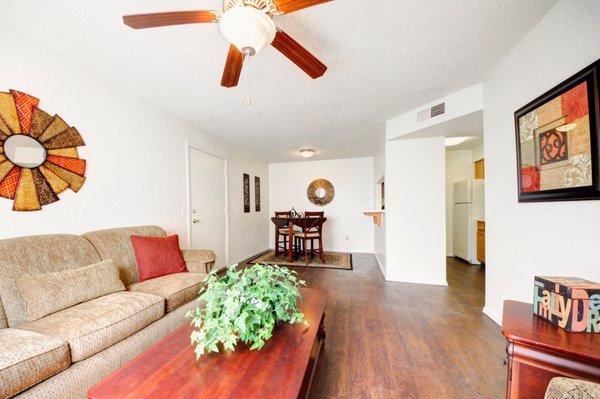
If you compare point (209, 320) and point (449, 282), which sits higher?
point (209, 320)

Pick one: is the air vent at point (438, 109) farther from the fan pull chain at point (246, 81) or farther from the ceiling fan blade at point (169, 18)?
the ceiling fan blade at point (169, 18)

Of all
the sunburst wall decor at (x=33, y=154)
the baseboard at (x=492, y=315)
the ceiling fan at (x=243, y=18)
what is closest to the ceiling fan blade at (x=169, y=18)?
the ceiling fan at (x=243, y=18)

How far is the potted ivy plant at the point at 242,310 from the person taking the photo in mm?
987

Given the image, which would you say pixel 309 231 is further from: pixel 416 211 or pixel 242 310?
pixel 242 310

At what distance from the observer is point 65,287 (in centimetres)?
140

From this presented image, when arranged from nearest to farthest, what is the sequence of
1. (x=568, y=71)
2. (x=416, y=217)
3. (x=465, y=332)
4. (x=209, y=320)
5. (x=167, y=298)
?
1. (x=209, y=320)
2. (x=568, y=71)
3. (x=167, y=298)
4. (x=465, y=332)
5. (x=416, y=217)

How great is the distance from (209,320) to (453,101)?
2.99 m

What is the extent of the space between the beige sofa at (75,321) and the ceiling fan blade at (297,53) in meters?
1.84

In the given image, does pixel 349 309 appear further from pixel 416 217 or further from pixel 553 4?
pixel 553 4

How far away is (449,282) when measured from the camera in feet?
10.5

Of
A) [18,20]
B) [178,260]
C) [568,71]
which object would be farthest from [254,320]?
[18,20]

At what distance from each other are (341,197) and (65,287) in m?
4.93

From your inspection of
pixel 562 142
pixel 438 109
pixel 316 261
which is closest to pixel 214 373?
pixel 562 142

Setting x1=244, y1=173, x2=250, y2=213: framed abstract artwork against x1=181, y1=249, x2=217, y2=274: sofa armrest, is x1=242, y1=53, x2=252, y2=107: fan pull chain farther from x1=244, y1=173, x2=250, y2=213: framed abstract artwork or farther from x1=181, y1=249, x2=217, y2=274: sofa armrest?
x1=244, y1=173, x2=250, y2=213: framed abstract artwork
